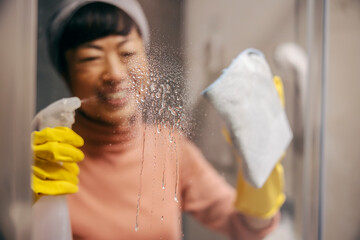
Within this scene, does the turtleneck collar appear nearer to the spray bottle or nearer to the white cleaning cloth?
the spray bottle

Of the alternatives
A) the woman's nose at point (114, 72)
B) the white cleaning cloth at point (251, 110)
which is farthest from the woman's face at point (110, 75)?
the white cleaning cloth at point (251, 110)

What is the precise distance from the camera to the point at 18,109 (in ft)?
1.68

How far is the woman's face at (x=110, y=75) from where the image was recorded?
537 millimetres

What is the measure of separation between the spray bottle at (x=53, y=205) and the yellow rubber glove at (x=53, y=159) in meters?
0.01

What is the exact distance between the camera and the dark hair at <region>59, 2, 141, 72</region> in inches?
20.8

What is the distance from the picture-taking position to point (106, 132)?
1.82ft

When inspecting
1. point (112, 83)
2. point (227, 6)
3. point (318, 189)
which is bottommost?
point (318, 189)

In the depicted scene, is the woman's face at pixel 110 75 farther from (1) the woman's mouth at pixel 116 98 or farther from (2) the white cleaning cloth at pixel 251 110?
(2) the white cleaning cloth at pixel 251 110

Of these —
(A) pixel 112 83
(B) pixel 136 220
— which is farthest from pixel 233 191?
(A) pixel 112 83

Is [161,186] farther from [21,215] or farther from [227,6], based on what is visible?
[227,6]

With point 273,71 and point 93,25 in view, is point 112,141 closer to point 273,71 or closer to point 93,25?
point 93,25

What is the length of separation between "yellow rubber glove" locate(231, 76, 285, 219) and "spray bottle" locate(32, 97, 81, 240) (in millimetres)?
315

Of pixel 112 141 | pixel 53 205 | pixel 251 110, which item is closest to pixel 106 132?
pixel 112 141

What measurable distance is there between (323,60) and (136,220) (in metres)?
0.55
